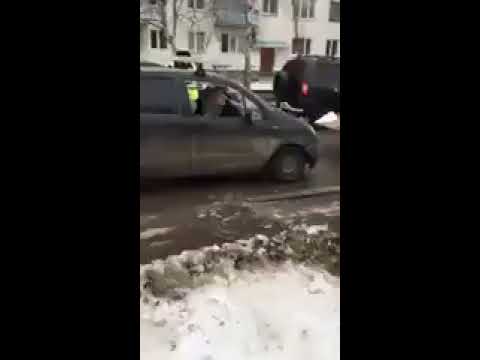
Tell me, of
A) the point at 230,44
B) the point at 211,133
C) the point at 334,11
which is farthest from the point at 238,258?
the point at 334,11

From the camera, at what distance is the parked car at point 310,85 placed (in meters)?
1.81

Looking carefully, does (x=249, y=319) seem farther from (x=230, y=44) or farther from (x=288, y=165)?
(x=230, y=44)

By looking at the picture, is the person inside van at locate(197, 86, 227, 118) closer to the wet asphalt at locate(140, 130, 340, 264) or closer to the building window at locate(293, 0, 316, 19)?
the wet asphalt at locate(140, 130, 340, 264)

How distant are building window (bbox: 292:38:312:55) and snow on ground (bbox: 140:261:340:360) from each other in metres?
0.97

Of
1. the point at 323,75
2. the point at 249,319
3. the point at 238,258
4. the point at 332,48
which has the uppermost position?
the point at 332,48

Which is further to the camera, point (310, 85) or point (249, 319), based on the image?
point (310, 85)

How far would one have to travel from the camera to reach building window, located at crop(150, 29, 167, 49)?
5.44 ft

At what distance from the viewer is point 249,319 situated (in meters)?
1.71

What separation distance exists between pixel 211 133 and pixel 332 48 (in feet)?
2.14

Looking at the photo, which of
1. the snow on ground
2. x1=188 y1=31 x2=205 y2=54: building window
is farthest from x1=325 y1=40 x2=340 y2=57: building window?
the snow on ground

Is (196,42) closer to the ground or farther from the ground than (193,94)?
farther from the ground
